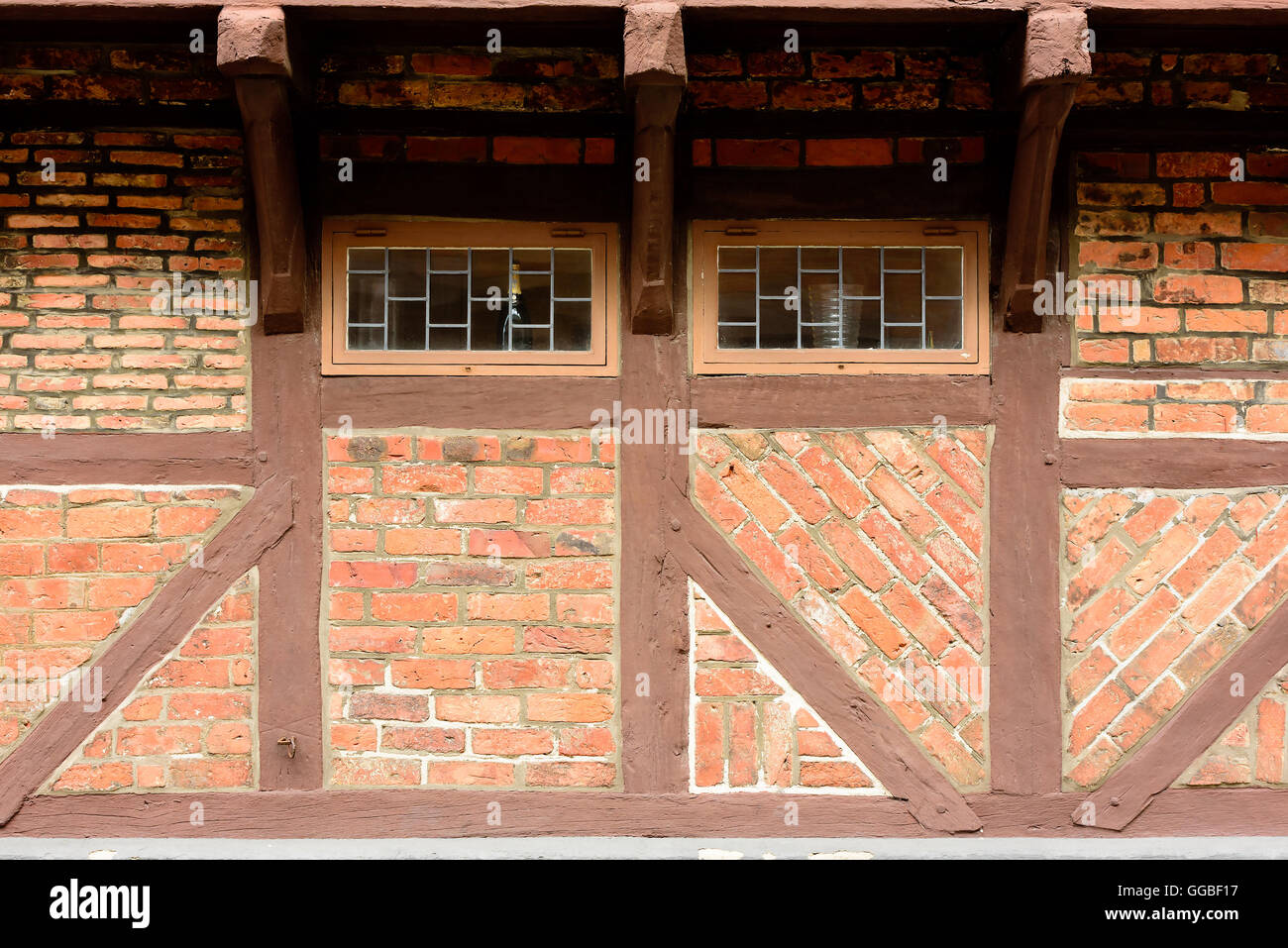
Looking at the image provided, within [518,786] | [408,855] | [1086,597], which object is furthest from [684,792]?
[1086,597]

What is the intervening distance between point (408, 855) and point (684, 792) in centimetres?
89

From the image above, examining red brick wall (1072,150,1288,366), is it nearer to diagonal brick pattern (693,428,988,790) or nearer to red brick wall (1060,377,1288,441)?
red brick wall (1060,377,1288,441)

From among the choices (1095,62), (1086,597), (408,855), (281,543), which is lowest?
Result: (408,855)

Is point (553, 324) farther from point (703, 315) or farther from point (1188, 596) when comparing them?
point (1188, 596)

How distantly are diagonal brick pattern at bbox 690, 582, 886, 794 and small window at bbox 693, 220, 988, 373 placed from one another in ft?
3.52

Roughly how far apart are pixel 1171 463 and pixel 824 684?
134 cm

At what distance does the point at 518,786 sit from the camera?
9.86 ft

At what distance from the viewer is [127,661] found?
297cm

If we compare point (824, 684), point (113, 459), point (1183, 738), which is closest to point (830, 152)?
point (824, 684)

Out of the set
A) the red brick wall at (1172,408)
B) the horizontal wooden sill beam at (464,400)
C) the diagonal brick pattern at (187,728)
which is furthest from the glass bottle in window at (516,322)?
the red brick wall at (1172,408)

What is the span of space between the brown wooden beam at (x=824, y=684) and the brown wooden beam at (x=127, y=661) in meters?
1.45

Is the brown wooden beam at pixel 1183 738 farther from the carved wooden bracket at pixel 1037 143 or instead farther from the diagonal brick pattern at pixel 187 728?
the diagonal brick pattern at pixel 187 728

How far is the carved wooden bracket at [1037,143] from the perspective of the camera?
2.71 metres

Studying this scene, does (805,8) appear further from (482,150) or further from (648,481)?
(648,481)
